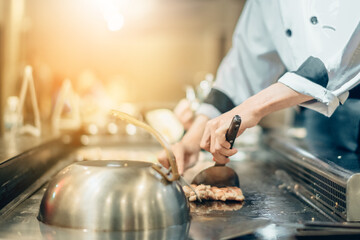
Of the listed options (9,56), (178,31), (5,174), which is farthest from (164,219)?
(178,31)

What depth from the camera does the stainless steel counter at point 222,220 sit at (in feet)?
3.28

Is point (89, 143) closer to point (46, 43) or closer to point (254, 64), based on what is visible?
point (254, 64)

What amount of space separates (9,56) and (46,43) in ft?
10.3

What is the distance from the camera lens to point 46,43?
6504 millimetres

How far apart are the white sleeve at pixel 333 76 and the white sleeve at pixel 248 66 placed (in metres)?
0.56

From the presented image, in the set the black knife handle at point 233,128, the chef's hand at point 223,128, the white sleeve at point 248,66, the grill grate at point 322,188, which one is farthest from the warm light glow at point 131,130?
the black knife handle at point 233,128

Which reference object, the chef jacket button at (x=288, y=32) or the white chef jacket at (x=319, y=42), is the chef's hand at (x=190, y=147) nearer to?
the white chef jacket at (x=319, y=42)

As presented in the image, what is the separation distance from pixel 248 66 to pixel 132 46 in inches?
188

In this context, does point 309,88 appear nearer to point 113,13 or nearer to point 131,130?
point 131,130

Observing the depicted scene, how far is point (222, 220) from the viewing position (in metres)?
1.16

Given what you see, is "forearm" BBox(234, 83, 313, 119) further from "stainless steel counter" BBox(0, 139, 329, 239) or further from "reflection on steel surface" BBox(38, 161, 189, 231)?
"reflection on steel surface" BBox(38, 161, 189, 231)

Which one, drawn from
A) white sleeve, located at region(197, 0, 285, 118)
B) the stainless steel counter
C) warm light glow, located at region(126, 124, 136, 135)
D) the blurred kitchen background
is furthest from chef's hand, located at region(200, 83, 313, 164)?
the blurred kitchen background

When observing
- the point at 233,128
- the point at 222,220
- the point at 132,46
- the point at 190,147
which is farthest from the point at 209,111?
the point at 132,46

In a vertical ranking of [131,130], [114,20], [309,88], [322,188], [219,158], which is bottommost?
[131,130]
